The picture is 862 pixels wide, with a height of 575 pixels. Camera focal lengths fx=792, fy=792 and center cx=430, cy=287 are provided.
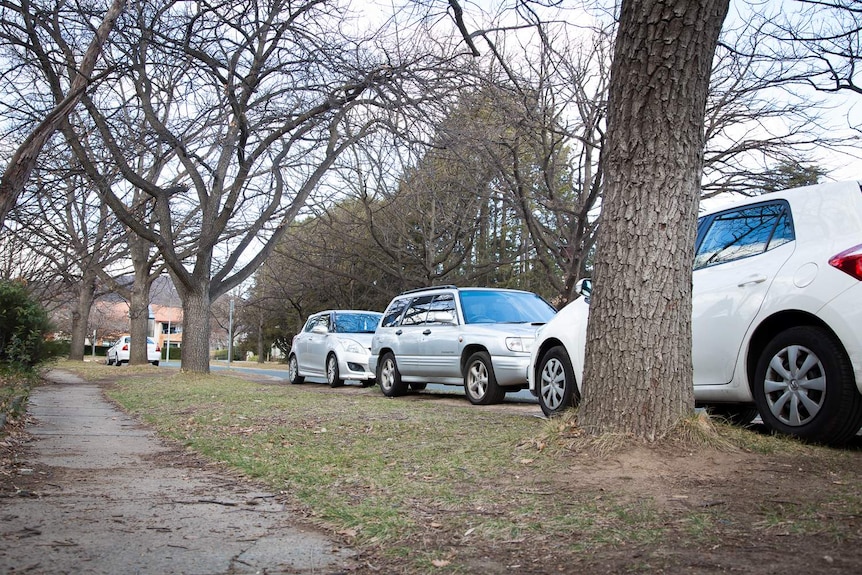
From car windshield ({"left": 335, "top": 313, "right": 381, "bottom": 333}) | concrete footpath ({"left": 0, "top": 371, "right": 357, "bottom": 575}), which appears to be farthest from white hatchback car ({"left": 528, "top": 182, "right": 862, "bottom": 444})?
car windshield ({"left": 335, "top": 313, "right": 381, "bottom": 333})

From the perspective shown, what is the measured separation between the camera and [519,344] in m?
10.9

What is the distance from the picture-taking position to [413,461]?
18.1ft

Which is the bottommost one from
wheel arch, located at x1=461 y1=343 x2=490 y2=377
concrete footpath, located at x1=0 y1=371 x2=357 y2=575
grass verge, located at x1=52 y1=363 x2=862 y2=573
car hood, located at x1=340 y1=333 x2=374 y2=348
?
concrete footpath, located at x1=0 y1=371 x2=357 y2=575

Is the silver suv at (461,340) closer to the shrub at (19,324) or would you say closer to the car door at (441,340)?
the car door at (441,340)

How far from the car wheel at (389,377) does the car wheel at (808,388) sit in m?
8.12

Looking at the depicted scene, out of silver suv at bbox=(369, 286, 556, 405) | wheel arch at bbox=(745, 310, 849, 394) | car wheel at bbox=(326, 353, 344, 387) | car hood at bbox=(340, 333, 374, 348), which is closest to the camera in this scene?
wheel arch at bbox=(745, 310, 849, 394)

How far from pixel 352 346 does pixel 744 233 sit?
1069 centimetres

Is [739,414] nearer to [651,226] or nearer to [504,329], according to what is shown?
[651,226]

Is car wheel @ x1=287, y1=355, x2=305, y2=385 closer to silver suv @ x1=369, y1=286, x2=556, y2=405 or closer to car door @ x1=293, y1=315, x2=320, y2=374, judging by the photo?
car door @ x1=293, y1=315, x2=320, y2=374

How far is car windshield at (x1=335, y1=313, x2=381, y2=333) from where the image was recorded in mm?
17141

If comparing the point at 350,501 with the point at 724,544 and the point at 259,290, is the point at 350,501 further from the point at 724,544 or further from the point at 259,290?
the point at 259,290

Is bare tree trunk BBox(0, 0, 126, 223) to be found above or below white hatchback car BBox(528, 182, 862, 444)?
above

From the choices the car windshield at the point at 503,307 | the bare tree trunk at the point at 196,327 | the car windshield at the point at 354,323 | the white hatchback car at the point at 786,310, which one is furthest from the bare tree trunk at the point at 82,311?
the white hatchback car at the point at 786,310

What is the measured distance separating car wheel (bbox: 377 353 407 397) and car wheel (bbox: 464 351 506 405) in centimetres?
208
